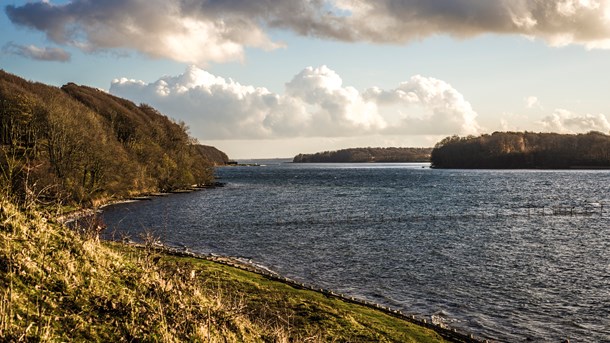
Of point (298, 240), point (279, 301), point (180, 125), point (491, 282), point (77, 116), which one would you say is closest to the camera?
point (279, 301)

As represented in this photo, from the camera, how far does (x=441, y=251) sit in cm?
5006

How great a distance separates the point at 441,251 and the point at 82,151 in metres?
70.3

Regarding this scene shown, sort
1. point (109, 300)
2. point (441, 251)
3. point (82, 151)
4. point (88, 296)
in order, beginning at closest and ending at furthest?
1. point (88, 296)
2. point (109, 300)
3. point (441, 251)
4. point (82, 151)

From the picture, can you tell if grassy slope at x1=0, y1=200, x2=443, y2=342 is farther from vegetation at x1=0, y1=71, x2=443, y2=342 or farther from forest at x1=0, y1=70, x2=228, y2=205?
forest at x1=0, y1=70, x2=228, y2=205

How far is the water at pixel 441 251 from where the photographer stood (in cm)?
3016

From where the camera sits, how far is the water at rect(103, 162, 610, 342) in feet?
98.9

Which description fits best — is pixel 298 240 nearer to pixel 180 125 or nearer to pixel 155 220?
pixel 155 220

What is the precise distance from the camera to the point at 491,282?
3734 centimetres

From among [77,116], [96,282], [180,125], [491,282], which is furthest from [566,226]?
[180,125]

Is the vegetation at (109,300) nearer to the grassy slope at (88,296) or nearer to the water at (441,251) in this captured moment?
the grassy slope at (88,296)

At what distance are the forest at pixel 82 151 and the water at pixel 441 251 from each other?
9128mm

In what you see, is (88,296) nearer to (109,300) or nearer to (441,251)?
(109,300)

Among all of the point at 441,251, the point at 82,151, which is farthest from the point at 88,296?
the point at 82,151

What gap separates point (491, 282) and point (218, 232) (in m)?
38.3
